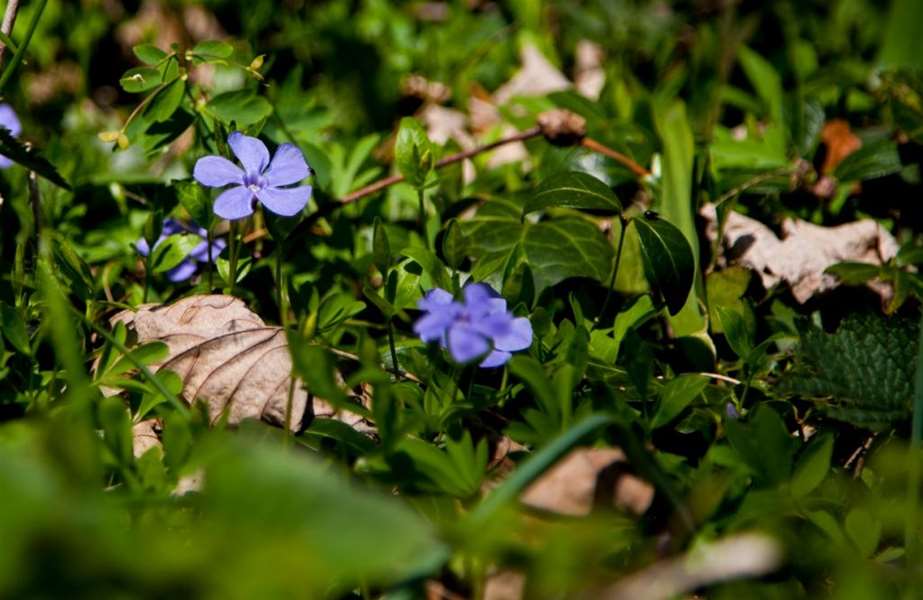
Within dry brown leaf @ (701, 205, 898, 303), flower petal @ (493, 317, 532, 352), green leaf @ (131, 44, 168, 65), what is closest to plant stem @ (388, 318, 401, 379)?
flower petal @ (493, 317, 532, 352)

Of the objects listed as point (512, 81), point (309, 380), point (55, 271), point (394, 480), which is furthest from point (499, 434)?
point (512, 81)

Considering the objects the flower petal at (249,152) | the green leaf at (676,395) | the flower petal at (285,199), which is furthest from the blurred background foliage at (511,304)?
the flower petal at (285,199)

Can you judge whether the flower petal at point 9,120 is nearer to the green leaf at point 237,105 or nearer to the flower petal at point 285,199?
the green leaf at point 237,105

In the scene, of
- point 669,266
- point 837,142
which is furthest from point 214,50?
point 837,142

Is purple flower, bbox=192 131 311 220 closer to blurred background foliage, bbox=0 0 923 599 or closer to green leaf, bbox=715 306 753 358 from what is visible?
blurred background foliage, bbox=0 0 923 599

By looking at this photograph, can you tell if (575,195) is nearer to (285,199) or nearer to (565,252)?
(565,252)
